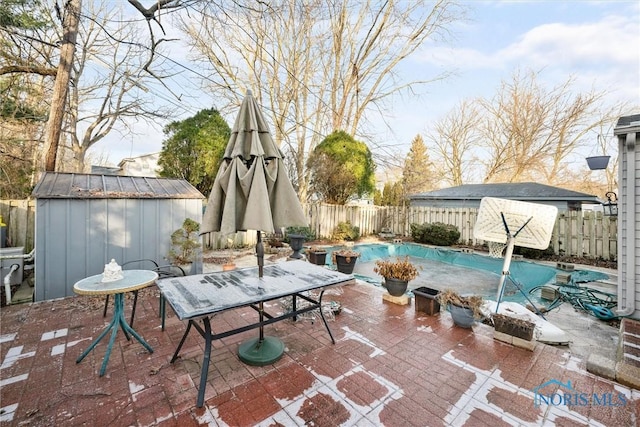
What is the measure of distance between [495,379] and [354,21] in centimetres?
1636

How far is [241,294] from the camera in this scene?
7.79 feet

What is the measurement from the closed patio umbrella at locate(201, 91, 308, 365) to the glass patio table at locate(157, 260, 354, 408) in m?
0.06

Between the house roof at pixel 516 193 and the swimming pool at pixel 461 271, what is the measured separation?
11.5 ft

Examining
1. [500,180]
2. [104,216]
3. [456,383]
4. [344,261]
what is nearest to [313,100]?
[344,261]

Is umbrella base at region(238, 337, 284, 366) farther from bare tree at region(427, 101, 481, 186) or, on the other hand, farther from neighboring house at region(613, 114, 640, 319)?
bare tree at region(427, 101, 481, 186)

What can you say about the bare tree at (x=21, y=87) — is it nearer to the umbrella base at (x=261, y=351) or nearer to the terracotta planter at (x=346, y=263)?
the umbrella base at (x=261, y=351)

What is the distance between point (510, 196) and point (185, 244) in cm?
1248

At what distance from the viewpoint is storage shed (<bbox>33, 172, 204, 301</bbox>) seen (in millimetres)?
4129

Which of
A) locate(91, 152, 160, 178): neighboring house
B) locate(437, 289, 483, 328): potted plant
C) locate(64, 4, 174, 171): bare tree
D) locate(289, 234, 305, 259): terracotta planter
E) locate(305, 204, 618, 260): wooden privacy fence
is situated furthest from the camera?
locate(91, 152, 160, 178): neighboring house

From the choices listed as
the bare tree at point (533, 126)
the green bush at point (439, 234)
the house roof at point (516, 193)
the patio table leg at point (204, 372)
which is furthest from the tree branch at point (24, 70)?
the bare tree at point (533, 126)

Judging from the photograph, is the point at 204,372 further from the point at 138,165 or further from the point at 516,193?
the point at 138,165

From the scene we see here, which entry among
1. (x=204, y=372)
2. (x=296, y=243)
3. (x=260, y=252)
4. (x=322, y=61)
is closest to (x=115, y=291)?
(x=204, y=372)

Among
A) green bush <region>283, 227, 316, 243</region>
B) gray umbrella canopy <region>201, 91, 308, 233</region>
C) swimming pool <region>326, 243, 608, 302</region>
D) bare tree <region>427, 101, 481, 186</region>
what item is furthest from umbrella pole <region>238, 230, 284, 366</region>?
bare tree <region>427, 101, 481, 186</region>

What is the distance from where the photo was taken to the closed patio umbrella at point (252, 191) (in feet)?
8.01
